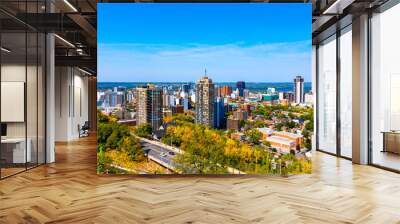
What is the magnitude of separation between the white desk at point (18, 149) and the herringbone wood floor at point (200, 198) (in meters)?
0.35

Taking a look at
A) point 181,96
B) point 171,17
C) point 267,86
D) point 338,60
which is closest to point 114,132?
point 181,96

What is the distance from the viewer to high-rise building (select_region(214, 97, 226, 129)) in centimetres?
664

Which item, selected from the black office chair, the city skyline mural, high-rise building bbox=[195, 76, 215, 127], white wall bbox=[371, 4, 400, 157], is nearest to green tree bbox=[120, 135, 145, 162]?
the city skyline mural

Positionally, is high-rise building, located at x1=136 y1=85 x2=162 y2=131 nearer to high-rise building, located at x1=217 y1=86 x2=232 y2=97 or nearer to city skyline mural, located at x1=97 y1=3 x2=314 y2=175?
city skyline mural, located at x1=97 y1=3 x2=314 y2=175

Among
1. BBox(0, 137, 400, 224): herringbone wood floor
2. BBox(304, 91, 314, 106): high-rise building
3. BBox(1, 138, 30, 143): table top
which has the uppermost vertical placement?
BBox(304, 91, 314, 106): high-rise building

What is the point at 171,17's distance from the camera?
259 inches

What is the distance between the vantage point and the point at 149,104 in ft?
21.8

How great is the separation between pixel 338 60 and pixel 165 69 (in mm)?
5168

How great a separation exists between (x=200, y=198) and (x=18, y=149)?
3.77 meters

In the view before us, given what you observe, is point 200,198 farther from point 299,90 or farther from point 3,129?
point 3,129

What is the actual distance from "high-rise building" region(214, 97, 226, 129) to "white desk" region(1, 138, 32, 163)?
3482 millimetres

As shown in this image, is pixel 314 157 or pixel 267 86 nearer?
pixel 267 86

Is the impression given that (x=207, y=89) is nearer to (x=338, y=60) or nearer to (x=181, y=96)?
(x=181, y=96)

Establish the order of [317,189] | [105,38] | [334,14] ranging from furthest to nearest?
[334,14]
[105,38]
[317,189]
